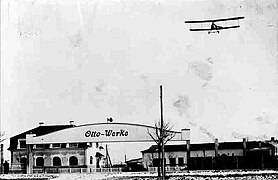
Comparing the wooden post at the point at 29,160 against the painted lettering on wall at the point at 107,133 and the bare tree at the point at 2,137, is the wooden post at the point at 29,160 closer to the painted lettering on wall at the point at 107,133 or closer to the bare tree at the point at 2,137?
the bare tree at the point at 2,137

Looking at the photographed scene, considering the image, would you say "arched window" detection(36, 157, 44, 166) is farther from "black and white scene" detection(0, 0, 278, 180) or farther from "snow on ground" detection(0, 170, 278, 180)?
"black and white scene" detection(0, 0, 278, 180)

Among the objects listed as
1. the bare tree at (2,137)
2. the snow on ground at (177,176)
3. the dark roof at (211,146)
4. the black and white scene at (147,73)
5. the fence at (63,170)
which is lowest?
the snow on ground at (177,176)

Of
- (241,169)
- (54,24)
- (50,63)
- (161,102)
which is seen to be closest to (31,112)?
(50,63)

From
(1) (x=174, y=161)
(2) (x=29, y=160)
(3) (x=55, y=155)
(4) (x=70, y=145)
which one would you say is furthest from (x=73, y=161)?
(1) (x=174, y=161)

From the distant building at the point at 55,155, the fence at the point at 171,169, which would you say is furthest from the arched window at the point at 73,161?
the fence at the point at 171,169

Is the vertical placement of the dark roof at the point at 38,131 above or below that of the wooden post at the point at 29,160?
above

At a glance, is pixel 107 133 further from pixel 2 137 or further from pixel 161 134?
pixel 2 137

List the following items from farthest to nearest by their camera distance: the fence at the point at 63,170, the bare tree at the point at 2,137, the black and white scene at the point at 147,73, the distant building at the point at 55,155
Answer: the fence at the point at 63,170, the distant building at the point at 55,155, the bare tree at the point at 2,137, the black and white scene at the point at 147,73
